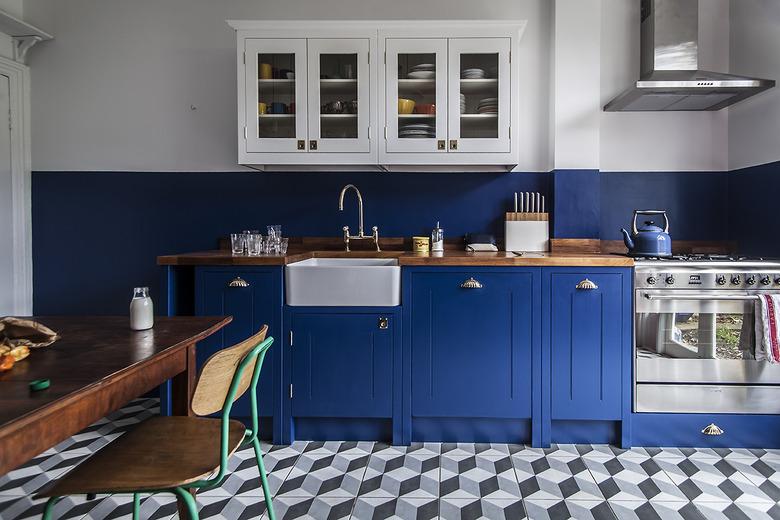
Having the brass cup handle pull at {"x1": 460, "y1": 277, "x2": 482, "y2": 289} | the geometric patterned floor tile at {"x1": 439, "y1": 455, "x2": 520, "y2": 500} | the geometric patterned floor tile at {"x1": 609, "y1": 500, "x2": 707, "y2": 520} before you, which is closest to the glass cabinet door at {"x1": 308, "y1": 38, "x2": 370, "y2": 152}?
the brass cup handle pull at {"x1": 460, "y1": 277, "x2": 482, "y2": 289}

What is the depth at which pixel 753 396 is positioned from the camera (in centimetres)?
280

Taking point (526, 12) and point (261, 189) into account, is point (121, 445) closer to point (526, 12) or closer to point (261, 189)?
point (261, 189)

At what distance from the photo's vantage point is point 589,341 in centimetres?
282

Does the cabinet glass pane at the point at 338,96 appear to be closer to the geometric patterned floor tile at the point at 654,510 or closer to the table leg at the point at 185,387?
the table leg at the point at 185,387

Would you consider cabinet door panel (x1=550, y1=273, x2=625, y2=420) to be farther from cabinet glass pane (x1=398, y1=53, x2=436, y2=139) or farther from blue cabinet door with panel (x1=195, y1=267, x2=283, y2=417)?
blue cabinet door with panel (x1=195, y1=267, x2=283, y2=417)

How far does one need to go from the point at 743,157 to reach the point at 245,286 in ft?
11.0

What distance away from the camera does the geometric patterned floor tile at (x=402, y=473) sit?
91.9 inches

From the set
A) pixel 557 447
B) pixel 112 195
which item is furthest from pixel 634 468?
pixel 112 195

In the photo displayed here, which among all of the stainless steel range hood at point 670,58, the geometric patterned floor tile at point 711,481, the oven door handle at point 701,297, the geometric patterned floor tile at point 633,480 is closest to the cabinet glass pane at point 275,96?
the stainless steel range hood at point 670,58

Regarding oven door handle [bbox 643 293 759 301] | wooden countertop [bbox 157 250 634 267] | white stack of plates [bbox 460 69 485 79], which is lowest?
oven door handle [bbox 643 293 759 301]

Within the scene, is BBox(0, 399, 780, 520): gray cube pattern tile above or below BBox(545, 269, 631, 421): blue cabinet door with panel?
below

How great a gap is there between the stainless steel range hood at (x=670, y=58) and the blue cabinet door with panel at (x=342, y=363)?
217 centimetres

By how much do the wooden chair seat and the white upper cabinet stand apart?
196 centimetres

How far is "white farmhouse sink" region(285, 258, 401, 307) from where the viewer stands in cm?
282
